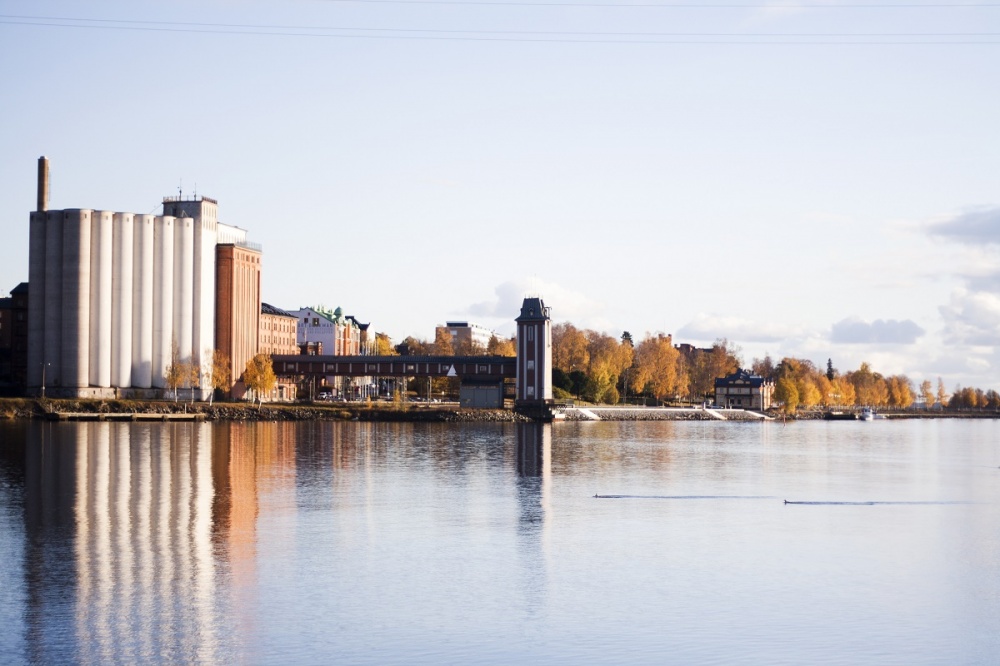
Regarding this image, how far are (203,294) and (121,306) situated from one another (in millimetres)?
9138

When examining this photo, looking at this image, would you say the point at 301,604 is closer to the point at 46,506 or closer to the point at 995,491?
the point at 46,506

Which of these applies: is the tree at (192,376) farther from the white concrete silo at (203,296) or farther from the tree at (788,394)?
the tree at (788,394)

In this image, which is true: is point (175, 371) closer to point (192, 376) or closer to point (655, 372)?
point (192, 376)

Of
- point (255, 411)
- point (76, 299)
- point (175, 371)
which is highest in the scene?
point (76, 299)

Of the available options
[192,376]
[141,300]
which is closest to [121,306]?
[141,300]

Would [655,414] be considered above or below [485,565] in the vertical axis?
below

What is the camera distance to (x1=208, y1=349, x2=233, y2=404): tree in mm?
118562

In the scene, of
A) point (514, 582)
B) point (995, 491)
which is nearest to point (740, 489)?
point (995, 491)

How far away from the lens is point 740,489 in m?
48.0

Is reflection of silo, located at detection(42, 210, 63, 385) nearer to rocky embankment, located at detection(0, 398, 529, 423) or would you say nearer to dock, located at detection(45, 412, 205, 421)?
rocky embankment, located at detection(0, 398, 529, 423)

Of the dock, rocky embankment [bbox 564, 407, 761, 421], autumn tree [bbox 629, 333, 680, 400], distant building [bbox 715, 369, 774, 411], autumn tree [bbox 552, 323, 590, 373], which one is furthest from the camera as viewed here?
distant building [bbox 715, 369, 774, 411]

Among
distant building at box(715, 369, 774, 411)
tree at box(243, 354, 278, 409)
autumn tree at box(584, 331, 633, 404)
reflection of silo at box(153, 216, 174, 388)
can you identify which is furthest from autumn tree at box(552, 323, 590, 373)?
reflection of silo at box(153, 216, 174, 388)

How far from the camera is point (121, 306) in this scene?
4427 inches

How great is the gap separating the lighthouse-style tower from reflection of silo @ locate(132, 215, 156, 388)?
41.6 metres
